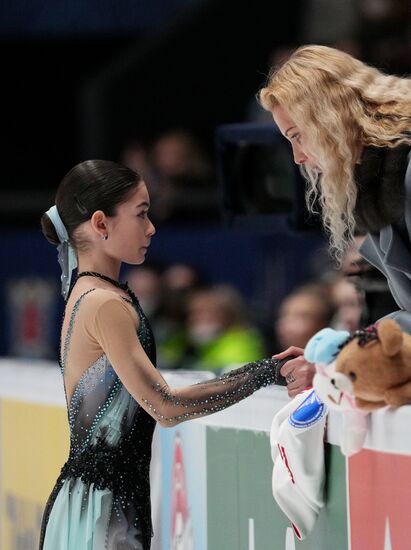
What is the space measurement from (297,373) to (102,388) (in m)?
0.48

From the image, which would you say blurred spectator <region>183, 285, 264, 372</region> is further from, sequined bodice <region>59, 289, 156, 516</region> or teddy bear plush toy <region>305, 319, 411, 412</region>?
teddy bear plush toy <region>305, 319, 411, 412</region>

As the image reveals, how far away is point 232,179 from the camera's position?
4508mm

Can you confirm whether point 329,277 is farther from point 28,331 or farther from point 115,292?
point 115,292

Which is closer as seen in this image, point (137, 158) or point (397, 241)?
point (397, 241)

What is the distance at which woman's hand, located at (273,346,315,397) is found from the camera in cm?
310

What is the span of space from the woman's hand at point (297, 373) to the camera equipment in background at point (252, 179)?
1270 millimetres

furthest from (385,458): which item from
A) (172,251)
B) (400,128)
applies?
(172,251)

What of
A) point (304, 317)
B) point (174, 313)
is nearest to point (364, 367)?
point (304, 317)

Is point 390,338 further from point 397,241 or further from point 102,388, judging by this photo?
point 102,388

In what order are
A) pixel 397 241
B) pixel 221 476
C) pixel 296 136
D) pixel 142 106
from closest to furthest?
pixel 397 241 < pixel 296 136 < pixel 221 476 < pixel 142 106

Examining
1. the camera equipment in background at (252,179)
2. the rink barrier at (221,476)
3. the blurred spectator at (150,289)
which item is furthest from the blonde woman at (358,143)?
the blurred spectator at (150,289)

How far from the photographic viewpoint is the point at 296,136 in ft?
10.1

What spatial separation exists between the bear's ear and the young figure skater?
0.61 metres

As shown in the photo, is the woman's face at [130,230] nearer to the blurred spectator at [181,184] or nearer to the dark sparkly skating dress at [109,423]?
the dark sparkly skating dress at [109,423]
